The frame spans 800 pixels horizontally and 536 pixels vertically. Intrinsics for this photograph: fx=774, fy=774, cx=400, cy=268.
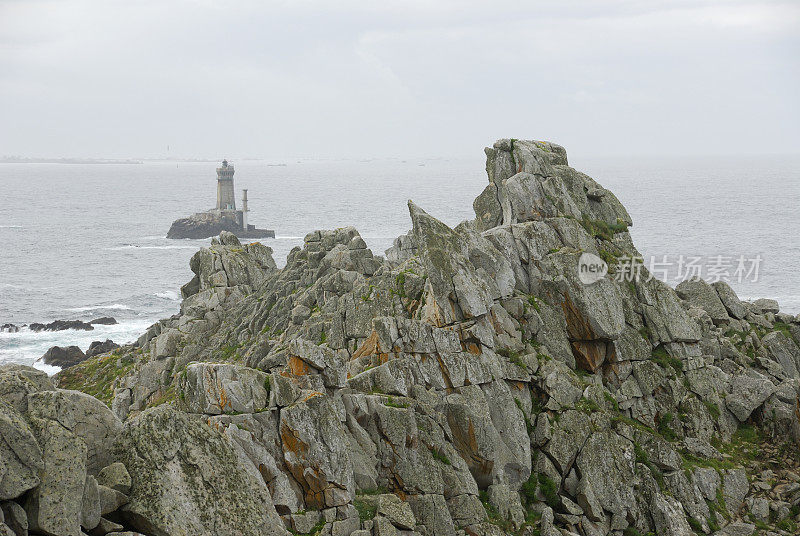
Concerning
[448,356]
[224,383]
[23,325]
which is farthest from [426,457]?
[23,325]

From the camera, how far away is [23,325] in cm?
10675

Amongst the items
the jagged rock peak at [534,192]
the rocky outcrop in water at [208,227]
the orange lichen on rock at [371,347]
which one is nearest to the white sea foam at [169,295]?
the rocky outcrop in water at [208,227]

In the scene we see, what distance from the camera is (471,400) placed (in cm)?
3750

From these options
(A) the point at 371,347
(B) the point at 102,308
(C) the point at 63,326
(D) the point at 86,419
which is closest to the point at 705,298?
(A) the point at 371,347

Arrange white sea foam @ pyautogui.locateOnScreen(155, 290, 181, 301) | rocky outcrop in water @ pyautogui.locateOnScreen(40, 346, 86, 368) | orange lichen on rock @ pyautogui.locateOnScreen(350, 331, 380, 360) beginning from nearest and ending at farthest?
orange lichen on rock @ pyautogui.locateOnScreen(350, 331, 380, 360) → rocky outcrop in water @ pyautogui.locateOnScreen(40, 346, 86, 368) → white sea foam @ pyautogui.locateOnScreen(155, 290, 181, 301)

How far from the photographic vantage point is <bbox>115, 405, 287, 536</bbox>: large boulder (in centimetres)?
2062

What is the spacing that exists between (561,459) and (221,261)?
125ft

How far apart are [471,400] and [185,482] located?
18.6 meters

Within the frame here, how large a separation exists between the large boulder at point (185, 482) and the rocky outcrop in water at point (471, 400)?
0.06 metres

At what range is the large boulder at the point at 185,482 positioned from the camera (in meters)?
20.6

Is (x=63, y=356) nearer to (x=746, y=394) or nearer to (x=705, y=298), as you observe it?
(x=705, y=298)

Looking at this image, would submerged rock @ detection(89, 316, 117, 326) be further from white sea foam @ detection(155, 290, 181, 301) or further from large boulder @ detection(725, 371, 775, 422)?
large boulder @ detection(725, 371, 775, 422)

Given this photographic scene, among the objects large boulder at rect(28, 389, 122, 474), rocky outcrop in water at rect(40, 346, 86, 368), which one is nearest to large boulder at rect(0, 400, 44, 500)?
large boulder at rect(28, 389, 122, 474)

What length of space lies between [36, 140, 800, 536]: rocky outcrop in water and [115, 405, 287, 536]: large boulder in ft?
0.19
